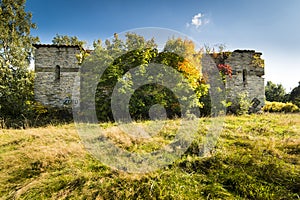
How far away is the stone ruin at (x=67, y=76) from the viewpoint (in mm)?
13234

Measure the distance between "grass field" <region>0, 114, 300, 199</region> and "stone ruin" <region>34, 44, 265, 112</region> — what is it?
334 inches

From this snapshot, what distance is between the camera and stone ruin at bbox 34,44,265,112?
1323 centimetres

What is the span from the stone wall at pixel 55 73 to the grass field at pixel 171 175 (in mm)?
8399

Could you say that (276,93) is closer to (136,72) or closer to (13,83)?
(136,72)

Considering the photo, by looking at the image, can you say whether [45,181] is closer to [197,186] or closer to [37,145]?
[37,145]

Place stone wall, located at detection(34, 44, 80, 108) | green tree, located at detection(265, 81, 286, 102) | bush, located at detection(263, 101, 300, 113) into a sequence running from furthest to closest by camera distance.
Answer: green tree, located at detection(265, 81, 286, 102)
bush, located at detection(263, 101, 300, 113)
stone wall, located at detection(34, 44, 80, 108)

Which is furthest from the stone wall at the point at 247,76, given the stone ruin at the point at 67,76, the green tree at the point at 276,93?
the green tree at the point at 276,93

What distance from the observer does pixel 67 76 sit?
1348 centimetres

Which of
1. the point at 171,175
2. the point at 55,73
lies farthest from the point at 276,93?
the point at 171,175

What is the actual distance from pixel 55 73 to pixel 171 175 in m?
12.5

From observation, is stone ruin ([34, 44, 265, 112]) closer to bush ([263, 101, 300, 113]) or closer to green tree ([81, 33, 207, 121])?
bush ([263, 101, 300, 113])

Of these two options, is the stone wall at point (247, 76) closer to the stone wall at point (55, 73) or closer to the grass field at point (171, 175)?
the grass field at point (171, 175)

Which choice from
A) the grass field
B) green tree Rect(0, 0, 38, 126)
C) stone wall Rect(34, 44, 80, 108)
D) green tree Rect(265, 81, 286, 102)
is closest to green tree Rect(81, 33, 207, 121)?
stone wall Rect(34, 44, 80, 108)

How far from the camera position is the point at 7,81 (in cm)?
1192
